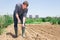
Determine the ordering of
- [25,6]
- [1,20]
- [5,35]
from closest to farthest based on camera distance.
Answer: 1. [25,6]
2. [5,35]
3. [1,20]

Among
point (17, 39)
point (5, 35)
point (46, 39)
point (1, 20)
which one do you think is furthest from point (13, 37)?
point (1, 20)

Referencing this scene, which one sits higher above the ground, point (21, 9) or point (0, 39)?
point (21, 9)

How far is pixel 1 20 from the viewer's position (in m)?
13.9

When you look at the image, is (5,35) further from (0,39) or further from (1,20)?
(1,20)

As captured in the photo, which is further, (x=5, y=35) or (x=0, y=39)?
(x=5, y=35)

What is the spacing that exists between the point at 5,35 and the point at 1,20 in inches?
161

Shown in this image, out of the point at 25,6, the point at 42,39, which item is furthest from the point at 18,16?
the point at 42,39

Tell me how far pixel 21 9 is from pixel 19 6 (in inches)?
6.5

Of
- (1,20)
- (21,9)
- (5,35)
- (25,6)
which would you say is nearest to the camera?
(25,6)

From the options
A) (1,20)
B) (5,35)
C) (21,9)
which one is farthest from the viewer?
(1,20)

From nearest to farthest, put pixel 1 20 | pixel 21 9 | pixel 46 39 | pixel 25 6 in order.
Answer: pixel 25 6, pixel 21 9, pixel 46 39, pixel 1 20

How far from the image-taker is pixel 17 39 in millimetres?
8922

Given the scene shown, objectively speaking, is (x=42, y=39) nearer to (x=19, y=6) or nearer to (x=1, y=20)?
(x=19, y=6)

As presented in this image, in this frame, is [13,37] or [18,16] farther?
[13,37]
